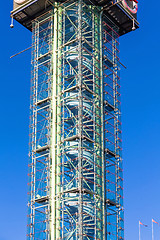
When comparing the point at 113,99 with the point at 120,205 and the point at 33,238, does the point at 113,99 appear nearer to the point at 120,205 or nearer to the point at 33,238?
the point at 120,205

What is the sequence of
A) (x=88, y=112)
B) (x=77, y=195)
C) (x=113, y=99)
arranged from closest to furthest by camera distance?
(x=77, y=195), (x=88, y=112), (x=113, y=99)

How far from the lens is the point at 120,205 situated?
7862 centimetres

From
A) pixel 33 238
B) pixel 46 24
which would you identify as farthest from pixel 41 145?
pixel 46 24

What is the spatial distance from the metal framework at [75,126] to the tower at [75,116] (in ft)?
0.38

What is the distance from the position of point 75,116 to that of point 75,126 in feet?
5.49

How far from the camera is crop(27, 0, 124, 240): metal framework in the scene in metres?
73.9

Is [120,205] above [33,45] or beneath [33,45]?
beneath

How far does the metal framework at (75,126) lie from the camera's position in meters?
73.9

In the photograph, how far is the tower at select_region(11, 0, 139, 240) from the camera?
74.1m

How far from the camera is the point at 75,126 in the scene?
252ft

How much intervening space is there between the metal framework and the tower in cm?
12

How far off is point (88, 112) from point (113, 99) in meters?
7.24

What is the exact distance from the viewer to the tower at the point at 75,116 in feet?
243

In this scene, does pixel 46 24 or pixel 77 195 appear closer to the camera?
pixel 77 195
